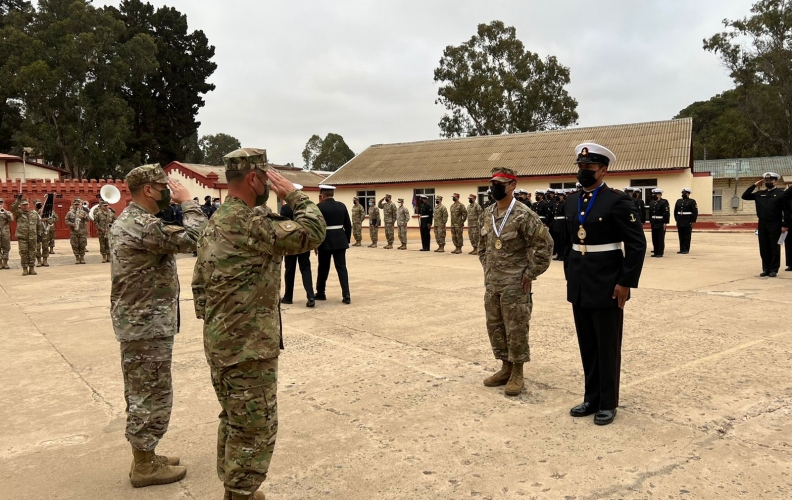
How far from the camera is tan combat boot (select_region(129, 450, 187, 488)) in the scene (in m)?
3.36

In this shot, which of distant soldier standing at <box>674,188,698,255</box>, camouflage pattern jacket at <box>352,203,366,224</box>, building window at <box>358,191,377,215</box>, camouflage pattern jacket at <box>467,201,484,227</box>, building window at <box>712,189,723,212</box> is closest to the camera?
distant soldier standing at <box>674,188,698,255</box>

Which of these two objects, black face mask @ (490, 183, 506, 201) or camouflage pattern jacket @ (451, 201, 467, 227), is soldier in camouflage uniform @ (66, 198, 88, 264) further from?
black face mask @ (490, 183, 506, 201)

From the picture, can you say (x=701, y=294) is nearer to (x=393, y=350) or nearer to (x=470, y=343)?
(x=470, y=343)

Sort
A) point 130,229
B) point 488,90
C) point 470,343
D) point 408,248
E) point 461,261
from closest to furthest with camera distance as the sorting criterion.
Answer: point 130,229
point 470,343
point 461,261
point 408,248
point 488,90

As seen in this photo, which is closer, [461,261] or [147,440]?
[147,440]

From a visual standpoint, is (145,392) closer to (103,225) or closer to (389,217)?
(103,225)

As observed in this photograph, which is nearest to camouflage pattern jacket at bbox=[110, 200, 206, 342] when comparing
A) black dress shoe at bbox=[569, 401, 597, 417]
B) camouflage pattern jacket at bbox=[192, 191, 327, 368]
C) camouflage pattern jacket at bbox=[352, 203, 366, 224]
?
camouflage pattern jacket at bbox=[192, 191, 327, 368]

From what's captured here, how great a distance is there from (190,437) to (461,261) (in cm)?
1232

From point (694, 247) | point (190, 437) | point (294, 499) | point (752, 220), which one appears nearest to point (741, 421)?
point (294, 499)

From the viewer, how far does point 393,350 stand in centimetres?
627

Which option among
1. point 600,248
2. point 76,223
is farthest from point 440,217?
point 600,248

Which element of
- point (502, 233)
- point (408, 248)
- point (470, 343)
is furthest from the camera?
point (408, 248)

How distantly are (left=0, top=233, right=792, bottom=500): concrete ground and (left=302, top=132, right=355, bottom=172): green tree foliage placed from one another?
267 ft

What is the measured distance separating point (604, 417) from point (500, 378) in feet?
3.46
